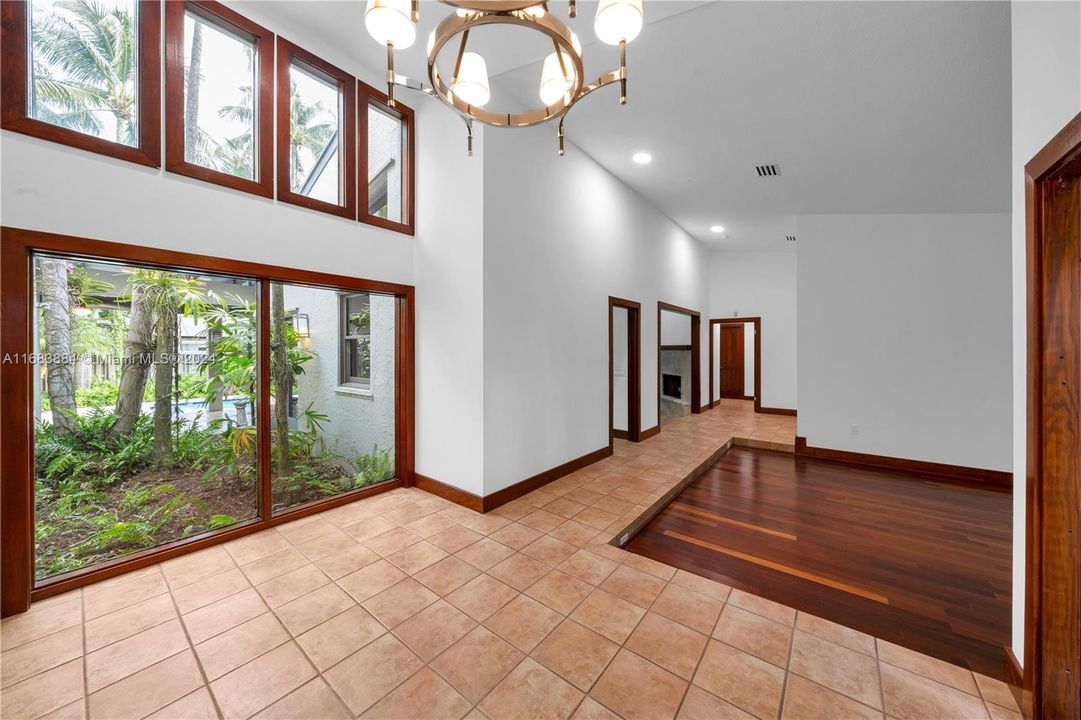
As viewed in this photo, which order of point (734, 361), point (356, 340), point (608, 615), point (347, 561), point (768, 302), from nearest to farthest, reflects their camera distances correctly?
point (608, 615) < point (347, 561) < point (356, 340) < point (768, 302) < point (734, 361)

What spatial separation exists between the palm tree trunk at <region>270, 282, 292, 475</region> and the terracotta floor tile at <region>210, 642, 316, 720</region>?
167 centimetres

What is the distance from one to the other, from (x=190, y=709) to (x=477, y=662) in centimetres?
112

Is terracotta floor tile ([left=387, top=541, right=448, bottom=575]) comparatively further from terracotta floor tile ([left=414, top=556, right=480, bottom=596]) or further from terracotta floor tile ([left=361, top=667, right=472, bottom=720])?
terracotta floor tile ([left=361, top=667, right=472, bottom=720])

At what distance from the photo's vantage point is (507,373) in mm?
3664

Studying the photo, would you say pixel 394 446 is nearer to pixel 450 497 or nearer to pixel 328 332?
pixel 450 497

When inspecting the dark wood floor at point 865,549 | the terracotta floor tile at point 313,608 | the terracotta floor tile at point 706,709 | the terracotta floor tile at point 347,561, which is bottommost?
the dark wood floor at point 865,549

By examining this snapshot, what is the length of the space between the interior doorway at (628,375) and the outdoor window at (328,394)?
10.2 ft

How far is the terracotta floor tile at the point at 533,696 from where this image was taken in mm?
1633

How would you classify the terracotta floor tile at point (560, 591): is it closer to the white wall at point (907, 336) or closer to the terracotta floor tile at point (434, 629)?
the terracotta floor tile at point (434, 629)

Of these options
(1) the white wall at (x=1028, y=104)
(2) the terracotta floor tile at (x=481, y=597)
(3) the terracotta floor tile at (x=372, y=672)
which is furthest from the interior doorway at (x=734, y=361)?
(3) the terracotta floor tile at (x=372, y=672)

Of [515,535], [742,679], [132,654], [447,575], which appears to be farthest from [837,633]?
[132,654]

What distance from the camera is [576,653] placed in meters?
1.94

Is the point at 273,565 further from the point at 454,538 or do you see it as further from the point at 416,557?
the point at 454,538

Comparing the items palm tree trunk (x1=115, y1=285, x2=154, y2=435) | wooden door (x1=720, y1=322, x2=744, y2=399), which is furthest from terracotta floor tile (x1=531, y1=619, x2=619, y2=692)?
wooden door (x1=720, y1=322, x2=744, y2=399)
